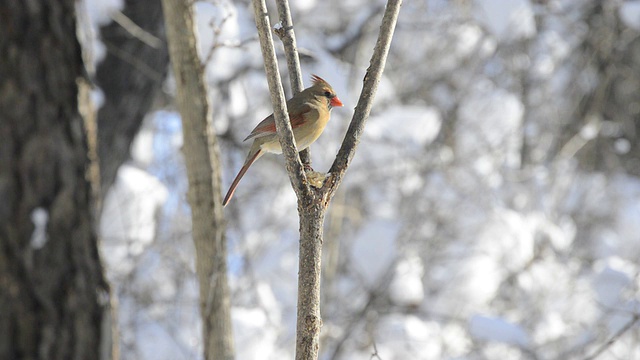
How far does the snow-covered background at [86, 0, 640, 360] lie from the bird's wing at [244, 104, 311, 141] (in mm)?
1728

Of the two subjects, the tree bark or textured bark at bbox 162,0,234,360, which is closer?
the tree bark

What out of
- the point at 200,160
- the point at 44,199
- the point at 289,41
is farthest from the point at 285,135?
the point at 44,199

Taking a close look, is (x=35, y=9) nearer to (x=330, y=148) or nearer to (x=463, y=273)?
(x=330, y=148)

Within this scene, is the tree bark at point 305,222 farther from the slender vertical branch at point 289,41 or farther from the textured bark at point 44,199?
the textured bark at point 44,199

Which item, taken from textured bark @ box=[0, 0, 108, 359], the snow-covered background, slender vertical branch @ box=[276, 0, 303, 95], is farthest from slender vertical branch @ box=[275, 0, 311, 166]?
the snow-covered background

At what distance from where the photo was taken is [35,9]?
2453mm

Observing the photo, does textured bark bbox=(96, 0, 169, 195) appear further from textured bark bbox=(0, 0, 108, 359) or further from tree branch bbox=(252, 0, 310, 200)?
tree branch bbox=(252, 0, 310, 200)

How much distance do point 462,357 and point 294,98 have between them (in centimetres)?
407

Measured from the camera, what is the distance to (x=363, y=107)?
44.9 inches

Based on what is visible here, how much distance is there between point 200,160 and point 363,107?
78 cm

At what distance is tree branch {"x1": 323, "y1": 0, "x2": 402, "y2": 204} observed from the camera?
1.13 metres

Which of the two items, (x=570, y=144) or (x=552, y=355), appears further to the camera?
(x=570, y=144)

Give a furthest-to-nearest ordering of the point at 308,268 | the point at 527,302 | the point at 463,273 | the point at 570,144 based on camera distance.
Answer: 1. the point at 570,144
2. the point at 527,302
3. the point at 463,273
4. the point at 308,268

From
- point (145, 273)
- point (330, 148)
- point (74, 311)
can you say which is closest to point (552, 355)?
point (330, 148)
